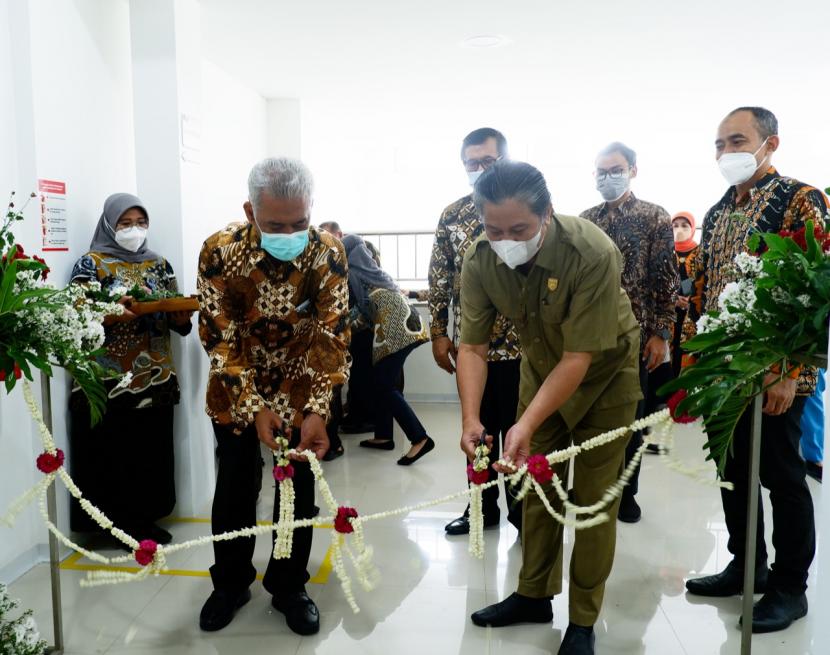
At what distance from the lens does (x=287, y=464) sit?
1954 mm

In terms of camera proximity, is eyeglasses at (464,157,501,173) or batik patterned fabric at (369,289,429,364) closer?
eyeglasses at (464,157,501,173)

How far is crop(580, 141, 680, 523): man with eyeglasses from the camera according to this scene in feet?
9.62

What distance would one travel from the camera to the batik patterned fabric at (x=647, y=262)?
293 centimetres

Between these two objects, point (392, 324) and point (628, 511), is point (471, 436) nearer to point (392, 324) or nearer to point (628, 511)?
point (628, 511)

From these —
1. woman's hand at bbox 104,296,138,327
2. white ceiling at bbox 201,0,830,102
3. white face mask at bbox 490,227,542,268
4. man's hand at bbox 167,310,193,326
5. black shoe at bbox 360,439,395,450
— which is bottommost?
black shoe at bbox 360,439,395,450

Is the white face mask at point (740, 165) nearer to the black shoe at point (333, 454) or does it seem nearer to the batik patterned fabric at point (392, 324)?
the batik patterned fabric at point (392, 324)

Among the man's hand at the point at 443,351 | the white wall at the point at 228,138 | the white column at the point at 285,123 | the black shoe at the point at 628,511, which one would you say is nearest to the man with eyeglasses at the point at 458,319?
the man's hand at the point at 443,351

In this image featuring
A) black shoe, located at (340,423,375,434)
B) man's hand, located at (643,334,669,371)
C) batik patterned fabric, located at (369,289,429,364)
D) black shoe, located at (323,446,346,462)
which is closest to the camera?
man's hand, located at (643,334,669,371)

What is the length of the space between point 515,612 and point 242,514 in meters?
0.95

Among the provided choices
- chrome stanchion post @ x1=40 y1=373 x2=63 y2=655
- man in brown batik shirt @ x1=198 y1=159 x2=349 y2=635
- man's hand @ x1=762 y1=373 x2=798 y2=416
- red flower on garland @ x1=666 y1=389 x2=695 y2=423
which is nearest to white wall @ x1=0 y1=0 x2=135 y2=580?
chrome stanchion post @ x1=40 y1=373 x2=63 y2=655

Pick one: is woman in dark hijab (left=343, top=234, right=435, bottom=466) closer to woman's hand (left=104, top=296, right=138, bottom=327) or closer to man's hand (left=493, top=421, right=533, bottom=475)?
woman's hand (left=104, top=296, right=138, bottom=327)

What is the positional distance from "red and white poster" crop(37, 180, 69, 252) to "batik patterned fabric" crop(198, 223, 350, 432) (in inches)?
35.9

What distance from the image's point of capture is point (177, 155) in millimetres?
3055

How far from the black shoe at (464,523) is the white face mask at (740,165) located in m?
1.69
